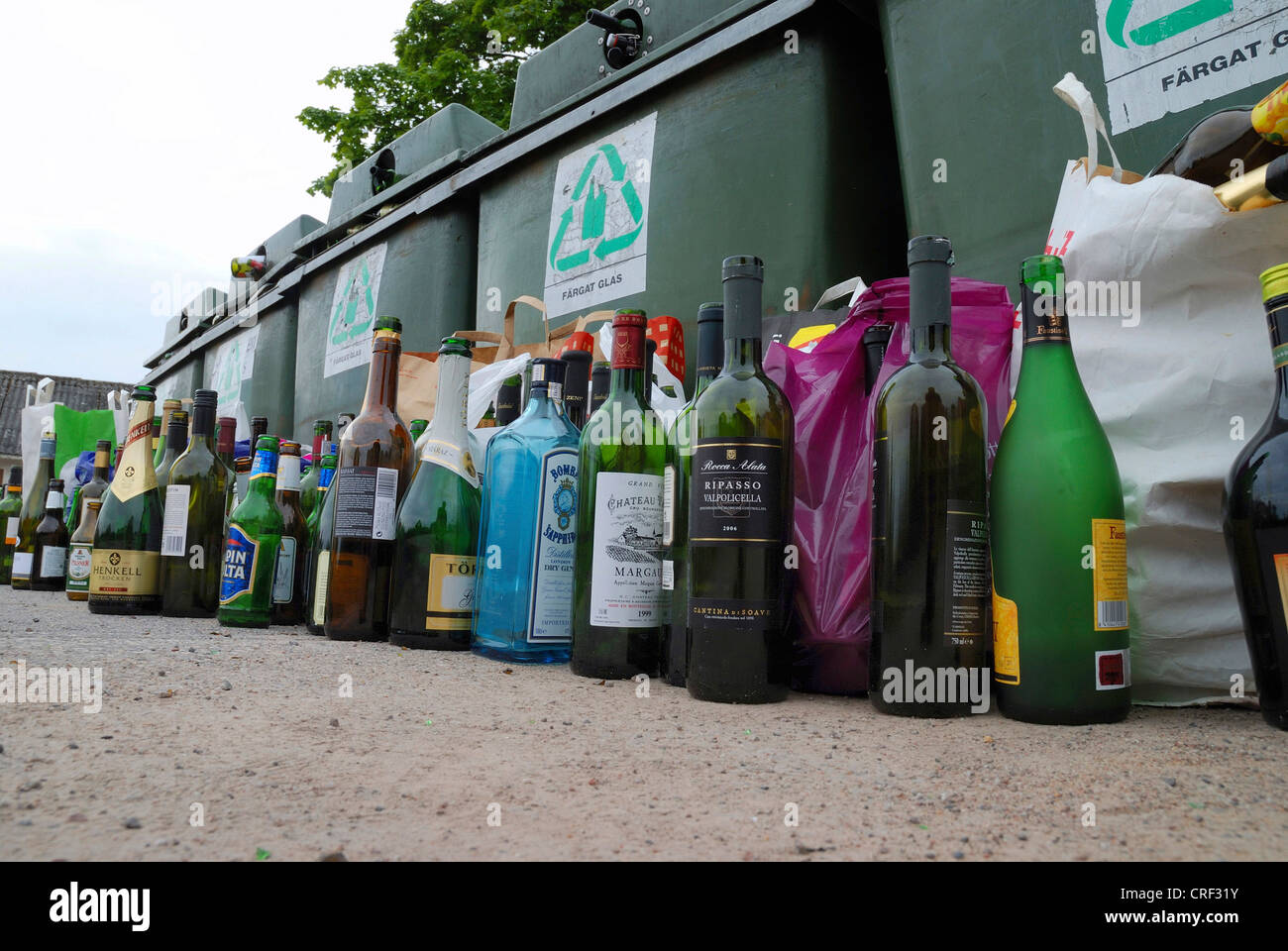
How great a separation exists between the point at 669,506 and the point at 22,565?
2.58 metres

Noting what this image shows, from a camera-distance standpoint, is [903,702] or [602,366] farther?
[602,366]

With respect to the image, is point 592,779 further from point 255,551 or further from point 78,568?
point 78,568

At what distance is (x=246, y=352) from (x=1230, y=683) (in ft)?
11.8

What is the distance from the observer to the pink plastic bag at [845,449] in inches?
42.9

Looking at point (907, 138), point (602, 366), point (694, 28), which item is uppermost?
point (694, 28)

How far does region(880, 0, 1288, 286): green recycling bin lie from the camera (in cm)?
114

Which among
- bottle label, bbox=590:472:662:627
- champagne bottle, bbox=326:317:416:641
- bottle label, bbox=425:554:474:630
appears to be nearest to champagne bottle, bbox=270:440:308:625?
champagne bottle, bbox=326:317:416:641

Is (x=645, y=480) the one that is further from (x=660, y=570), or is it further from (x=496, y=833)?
(x=496, y=833)

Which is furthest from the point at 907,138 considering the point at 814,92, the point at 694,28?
the point at 694,28

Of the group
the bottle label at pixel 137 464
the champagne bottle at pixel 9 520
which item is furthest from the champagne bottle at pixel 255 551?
the champagne bottle at pixel 9 520

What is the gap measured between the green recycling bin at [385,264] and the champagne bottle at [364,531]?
945mm

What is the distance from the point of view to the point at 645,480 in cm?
123

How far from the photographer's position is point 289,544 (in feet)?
6.14

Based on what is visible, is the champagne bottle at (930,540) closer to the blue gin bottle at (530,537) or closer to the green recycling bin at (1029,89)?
the green recycling bin at (1029,89)
